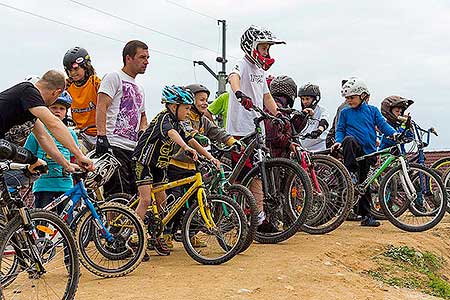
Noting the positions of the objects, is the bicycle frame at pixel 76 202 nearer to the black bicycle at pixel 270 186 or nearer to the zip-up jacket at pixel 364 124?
the black bicycle at pixel 270 186

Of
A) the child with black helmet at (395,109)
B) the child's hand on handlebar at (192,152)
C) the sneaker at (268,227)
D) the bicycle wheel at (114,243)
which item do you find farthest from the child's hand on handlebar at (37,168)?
the child with black helmet at (395,109)

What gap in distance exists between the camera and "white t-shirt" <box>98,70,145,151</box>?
22.1 feet

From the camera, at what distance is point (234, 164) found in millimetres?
7633

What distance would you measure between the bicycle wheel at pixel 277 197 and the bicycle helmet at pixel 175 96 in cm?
117

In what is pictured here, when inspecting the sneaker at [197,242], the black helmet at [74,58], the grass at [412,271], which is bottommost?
the grass at [412,271]

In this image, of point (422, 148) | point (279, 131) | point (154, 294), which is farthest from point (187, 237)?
point (422, 148)

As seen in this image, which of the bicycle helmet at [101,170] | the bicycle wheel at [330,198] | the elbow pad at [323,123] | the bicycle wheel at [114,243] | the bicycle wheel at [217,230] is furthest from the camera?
the elbow pad at [323,123]

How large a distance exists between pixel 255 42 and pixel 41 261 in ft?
12.5

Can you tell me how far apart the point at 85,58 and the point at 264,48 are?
202 centimetres

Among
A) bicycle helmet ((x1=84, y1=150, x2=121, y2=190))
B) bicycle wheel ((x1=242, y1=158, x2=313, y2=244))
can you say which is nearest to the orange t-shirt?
bicycle helmet ((x1=84, y1=150, x2=121, y2=190))

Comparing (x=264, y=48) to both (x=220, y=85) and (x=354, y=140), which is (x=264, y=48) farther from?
(x=220, y=85)

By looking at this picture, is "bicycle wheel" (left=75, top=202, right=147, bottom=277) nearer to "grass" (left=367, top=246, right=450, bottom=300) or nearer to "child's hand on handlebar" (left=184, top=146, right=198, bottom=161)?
"child's hand on handlebar" (left=184, top=146, right=198, bottom=161)

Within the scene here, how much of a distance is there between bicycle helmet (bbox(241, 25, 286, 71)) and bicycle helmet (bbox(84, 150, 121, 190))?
2.09 meters

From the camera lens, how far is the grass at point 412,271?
6.58 metres
